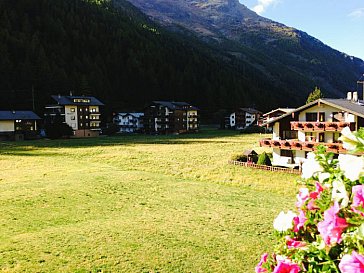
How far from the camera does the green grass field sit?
41.9 feet

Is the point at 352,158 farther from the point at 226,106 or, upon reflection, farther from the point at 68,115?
the point at 226,106

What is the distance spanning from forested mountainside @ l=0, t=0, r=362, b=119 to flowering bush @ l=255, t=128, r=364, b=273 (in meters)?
111

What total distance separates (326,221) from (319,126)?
3219 cm

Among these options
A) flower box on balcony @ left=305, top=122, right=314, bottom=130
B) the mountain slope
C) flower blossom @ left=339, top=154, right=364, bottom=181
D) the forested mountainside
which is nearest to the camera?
flower blossom @ left=339, top=154, right=364, bottom=181

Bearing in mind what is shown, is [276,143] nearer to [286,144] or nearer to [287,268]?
[286,144]

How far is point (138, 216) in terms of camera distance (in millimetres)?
18953

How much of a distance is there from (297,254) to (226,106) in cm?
14074

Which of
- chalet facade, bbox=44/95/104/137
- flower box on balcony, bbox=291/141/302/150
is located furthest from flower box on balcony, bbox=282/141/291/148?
chalet facade, bbox=44/95/104/137

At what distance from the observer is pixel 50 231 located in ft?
52.4

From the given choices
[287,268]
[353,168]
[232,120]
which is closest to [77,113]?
[232,120]

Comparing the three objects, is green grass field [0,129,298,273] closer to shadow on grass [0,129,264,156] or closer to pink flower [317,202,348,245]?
pink flower [317,202,348,245]

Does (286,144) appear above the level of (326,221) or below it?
below

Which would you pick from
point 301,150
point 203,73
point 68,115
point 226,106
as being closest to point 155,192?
point 301,150

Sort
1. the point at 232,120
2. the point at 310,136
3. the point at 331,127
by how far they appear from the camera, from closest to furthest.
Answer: the point at 331,127 < the point at 310,136 < the point at 232,120
